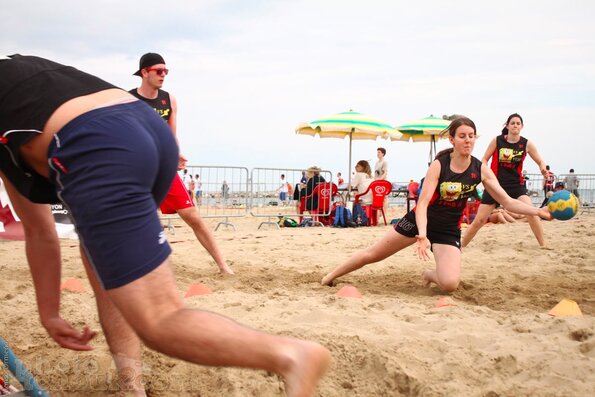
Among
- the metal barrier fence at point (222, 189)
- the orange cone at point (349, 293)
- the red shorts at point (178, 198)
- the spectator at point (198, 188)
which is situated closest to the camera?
the orange cone at point (349, 293)

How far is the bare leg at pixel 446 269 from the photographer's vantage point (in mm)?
4919

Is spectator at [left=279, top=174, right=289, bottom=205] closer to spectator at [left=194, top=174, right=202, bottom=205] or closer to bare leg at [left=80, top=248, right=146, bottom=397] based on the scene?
spectator at [left=194, top=174, right=202, bottom=205]

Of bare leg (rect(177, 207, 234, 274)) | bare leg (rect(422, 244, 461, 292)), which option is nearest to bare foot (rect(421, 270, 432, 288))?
bare leg (rect(422, 244, 461, 292))

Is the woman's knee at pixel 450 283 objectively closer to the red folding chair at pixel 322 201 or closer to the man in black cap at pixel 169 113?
the man in black cap at pixel 169 113

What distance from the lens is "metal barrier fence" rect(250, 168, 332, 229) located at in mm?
12953

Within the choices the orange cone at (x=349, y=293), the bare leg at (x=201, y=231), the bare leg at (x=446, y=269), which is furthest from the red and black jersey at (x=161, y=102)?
the bare leg at (x=446, y=269)

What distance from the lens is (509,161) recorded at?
812 centimetres

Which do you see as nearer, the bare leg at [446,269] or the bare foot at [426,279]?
the bare leg at [446,269]

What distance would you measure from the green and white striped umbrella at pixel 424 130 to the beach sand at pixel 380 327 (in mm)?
10971

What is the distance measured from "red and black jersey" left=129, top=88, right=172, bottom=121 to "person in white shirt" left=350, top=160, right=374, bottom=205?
8.13 metres

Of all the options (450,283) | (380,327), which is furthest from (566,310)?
(380,327)

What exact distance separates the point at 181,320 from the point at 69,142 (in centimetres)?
60

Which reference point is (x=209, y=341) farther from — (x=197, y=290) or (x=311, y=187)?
(x=311, y=187)

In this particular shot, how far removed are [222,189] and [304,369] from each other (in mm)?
11128
